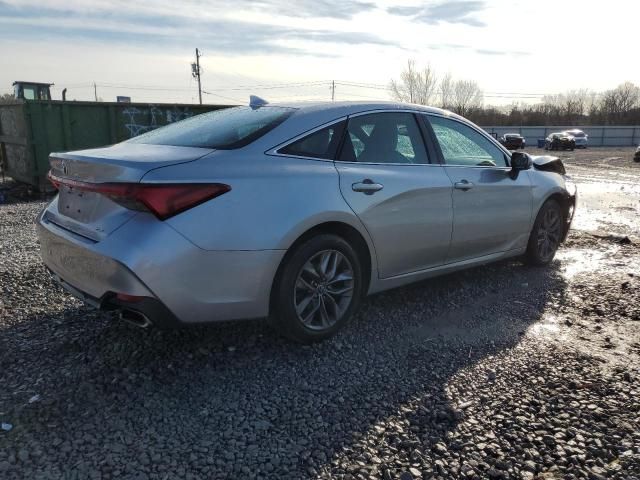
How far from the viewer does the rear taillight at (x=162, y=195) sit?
8.96ft

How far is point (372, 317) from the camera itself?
4090 millimetres

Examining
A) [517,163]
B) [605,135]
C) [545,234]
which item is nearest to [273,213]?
[517,163]

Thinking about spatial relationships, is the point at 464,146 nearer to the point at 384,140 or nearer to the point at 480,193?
the point at 480,193

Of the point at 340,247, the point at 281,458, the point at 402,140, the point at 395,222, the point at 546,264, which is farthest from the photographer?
the point at 546,264

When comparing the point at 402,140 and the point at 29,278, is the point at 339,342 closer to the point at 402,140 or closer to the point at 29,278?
the point at 402,140

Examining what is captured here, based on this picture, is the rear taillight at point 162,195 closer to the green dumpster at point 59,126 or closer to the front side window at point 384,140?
the front side window at point 384,140

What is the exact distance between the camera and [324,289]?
3447 mm

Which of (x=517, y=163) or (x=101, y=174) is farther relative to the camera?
(x=517, y=163)

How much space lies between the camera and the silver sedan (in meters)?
2.78

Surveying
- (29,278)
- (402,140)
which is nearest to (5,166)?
(29,278)

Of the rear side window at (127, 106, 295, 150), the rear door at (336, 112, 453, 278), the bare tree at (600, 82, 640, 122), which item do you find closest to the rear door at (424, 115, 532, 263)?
the rear door at (336, 112, 453, 278)

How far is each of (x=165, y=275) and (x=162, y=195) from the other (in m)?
0.42

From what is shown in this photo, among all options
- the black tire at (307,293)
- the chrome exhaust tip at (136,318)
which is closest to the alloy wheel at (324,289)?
the black tire at (307,293)

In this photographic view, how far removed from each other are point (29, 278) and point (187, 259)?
9.05ft
